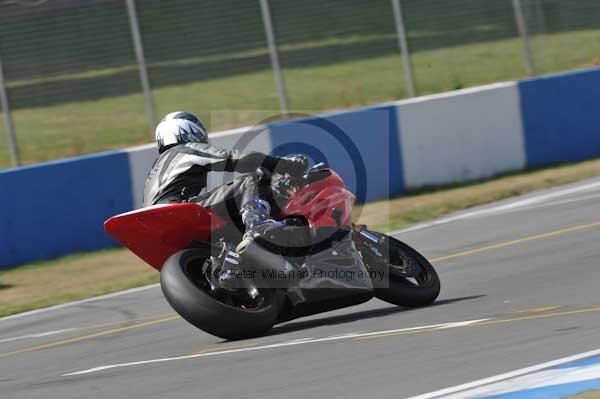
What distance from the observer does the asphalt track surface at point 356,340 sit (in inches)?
241

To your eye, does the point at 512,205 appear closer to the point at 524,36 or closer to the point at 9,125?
the point at 524,36

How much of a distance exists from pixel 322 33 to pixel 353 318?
8691 millimetres

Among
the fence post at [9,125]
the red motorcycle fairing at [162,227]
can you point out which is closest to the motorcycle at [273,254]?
the red motorcycle fairing at [162,227]

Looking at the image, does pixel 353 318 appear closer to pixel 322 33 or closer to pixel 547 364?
pixel 547 364

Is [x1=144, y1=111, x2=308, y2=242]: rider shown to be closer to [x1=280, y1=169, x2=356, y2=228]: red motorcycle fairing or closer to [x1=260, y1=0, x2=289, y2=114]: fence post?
[x1=280, y1=169, x2=356, y2=228]: red motorcycle fairing

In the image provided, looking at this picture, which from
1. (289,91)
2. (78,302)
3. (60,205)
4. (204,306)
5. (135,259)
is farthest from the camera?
(289,91)

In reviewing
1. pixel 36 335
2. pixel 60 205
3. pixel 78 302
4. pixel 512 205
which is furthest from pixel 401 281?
pixel 60 205

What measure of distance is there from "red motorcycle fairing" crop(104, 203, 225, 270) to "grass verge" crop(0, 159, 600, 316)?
3.79 metres

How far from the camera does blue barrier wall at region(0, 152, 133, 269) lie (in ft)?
45.6

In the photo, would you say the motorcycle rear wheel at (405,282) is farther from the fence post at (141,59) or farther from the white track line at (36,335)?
the fence post at (141,59)

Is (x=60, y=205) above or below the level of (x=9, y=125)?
below

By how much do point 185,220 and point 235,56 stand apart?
28.0 feet

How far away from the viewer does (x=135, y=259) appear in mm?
13625

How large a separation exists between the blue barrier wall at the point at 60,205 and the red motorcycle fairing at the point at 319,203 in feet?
22.2
